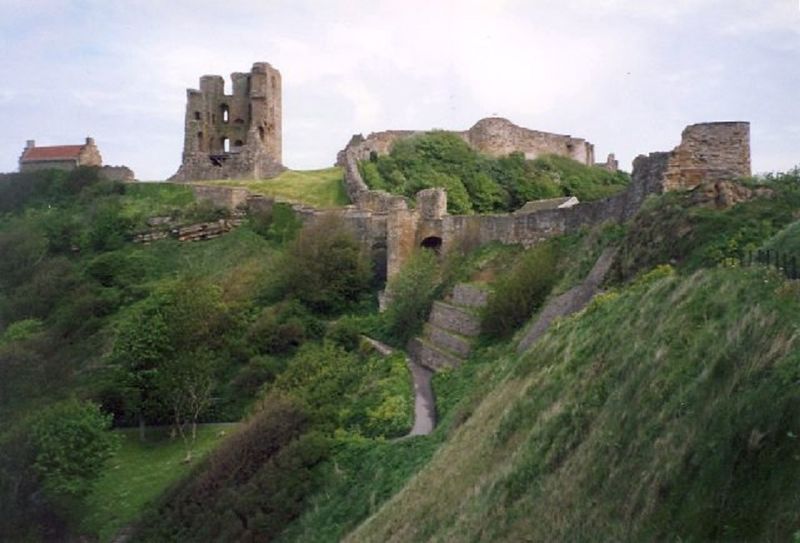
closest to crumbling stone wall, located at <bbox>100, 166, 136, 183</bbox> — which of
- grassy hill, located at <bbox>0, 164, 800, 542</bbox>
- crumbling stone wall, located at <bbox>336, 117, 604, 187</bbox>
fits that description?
grassy hill, located at <bbox>0, 164, 800, 542</bbox>

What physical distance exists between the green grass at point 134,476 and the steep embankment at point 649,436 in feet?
33.0

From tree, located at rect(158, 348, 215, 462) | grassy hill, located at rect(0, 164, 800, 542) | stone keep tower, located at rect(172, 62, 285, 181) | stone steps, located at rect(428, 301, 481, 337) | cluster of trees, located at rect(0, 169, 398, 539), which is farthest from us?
stone keep tower, located at rect(172, 62, 285, 181)

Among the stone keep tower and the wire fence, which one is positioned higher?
the stone keep tower

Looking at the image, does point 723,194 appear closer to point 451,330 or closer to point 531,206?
point 451,330

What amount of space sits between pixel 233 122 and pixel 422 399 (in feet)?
96.3

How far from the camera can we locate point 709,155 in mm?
17375

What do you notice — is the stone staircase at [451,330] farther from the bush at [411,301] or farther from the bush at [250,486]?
the bush at [250,486]

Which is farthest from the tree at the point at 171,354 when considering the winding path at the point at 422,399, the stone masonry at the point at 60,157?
the stone masonry at the point at 60,157

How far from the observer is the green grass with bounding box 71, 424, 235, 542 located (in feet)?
71.5

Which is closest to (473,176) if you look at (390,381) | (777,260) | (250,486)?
(390,381)

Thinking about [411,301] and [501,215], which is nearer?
[411,301]

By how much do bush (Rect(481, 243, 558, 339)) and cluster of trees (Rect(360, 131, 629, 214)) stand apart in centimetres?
1312

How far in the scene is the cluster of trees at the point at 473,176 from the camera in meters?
37.5

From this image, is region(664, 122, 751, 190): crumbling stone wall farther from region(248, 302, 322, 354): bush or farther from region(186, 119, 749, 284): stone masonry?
region(248, 302, 322, 354): bush
